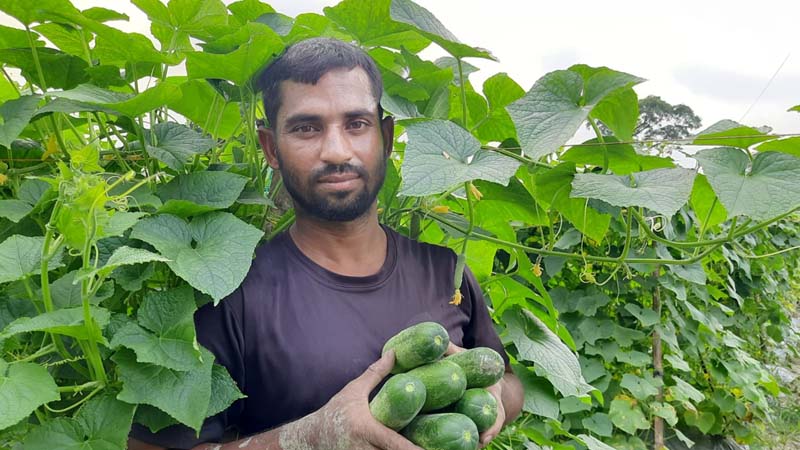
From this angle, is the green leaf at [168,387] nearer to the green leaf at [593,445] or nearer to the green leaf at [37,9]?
the green leaf at [37,9]

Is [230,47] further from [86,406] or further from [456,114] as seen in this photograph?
[86,406]

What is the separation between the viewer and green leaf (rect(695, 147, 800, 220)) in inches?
45.5

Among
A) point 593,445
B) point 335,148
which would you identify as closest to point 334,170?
point 335,148

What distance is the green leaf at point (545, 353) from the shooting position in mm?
1570

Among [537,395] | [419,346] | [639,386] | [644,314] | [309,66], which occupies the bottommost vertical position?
[639,386]

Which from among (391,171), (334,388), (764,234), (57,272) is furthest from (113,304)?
(764,234)

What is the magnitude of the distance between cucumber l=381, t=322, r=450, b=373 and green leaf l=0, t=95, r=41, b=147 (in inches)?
28.1

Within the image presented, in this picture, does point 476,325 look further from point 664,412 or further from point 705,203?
point 664,412

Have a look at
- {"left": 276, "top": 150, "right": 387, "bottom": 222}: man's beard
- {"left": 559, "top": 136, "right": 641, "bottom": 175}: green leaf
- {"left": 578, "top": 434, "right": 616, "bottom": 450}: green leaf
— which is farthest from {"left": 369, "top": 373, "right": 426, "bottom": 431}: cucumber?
{"left": 578, "top": 434, "right": 616, "bottom": 450}: green leaf

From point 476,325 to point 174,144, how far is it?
720 mm

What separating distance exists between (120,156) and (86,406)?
0.51 meters

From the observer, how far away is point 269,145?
1.40 meters

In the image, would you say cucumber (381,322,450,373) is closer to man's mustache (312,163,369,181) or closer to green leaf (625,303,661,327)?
man's mustache (312,163,369,181)

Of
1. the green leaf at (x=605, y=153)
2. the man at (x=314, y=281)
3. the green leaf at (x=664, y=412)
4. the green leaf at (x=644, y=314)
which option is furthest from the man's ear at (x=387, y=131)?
the green leaf at (x=664, y=412)
